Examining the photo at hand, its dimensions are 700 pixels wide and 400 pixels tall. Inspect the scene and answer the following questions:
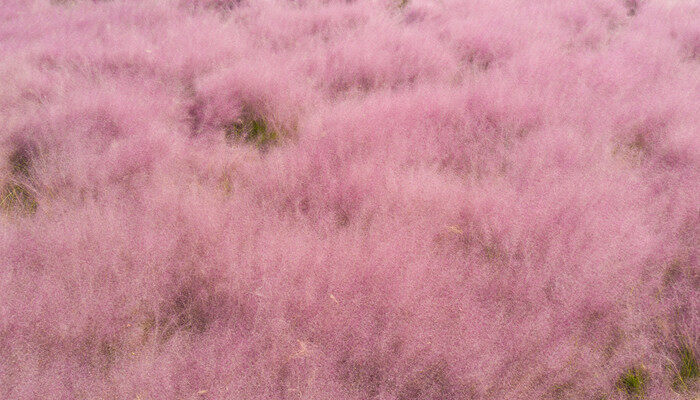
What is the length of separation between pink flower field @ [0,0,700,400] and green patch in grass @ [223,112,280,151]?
21mm

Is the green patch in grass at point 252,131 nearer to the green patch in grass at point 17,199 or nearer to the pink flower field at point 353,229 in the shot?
the pink flower field at point 353,229

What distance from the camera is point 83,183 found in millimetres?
2170

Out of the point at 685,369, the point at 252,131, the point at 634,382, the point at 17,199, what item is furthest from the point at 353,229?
the point at 17,199

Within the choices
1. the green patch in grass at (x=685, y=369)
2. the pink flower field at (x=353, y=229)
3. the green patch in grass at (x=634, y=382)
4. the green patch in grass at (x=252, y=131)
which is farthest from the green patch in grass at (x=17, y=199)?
the green patch in grass at (x=685, y=369)

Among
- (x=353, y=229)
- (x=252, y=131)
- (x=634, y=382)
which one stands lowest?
(x=634, y=382)

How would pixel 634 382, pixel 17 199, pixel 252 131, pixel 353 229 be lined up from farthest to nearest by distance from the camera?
pixel 252 131
pixel 17 199
pixel 353 229
pixel 634 382

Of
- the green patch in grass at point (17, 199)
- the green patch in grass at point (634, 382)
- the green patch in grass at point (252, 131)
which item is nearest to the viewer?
the green patch in grass at point (634, 382)

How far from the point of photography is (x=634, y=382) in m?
1.32

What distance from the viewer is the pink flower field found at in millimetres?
1298

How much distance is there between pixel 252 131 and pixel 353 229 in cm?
161

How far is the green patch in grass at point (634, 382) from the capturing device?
1297 millimetres

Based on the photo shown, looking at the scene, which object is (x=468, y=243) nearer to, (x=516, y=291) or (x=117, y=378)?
(x=516, y=291)

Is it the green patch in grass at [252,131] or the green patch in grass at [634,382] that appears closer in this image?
the green patch in grass at [634,382]

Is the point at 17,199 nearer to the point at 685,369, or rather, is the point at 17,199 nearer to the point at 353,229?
the point at 353,229
